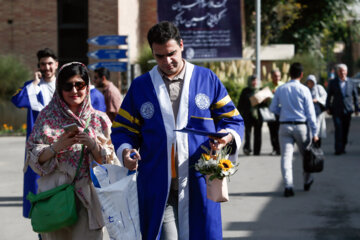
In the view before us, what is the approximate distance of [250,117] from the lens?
16.2 metres

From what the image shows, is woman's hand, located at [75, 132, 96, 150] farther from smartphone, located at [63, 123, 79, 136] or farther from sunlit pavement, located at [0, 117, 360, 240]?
sunlit pavement, located at [0, 117, 360, 240]

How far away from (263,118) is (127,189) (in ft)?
38.6

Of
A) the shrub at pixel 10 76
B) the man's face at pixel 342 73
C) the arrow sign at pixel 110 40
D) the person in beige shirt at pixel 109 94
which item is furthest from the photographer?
the shrub at pixel 10 76

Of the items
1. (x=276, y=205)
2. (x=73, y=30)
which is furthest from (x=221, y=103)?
(x=73, y=30)

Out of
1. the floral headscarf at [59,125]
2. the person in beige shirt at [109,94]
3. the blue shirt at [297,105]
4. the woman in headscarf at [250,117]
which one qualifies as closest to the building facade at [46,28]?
the woman in headscarf at [250,117]

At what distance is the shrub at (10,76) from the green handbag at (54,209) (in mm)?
19167

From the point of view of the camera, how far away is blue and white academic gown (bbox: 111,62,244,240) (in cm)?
429

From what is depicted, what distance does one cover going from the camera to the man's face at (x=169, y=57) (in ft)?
14.0

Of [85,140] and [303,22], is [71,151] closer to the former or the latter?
[85,140]

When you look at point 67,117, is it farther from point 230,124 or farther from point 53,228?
point 230,124

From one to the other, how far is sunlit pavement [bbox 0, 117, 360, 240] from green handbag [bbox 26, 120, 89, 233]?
2.97m

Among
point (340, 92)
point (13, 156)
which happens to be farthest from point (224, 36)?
point (13, 156)

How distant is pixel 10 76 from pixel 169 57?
65.2 ft

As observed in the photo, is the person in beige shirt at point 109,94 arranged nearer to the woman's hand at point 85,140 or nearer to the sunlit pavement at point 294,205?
the sunlit pavement at point 294,205
